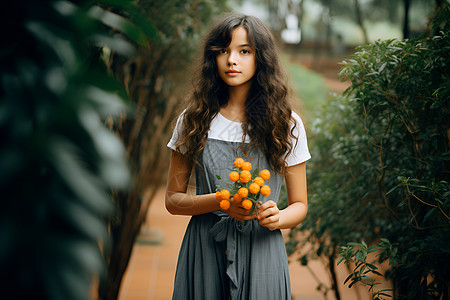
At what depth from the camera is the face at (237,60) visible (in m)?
1.55

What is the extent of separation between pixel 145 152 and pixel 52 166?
9.79ft

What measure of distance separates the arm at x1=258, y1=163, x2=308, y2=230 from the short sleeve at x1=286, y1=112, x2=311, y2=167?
27 mm

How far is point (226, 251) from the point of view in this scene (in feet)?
4.91

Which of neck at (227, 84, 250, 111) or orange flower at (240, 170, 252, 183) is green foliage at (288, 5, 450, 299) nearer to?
neck at (227, 84, 250, 111)

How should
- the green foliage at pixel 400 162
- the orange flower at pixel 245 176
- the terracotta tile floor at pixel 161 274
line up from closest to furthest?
the orange flower at pixel 245 176 → the green foliage at pixel 400 162 → the terracotta tile floor at pixel 161 274

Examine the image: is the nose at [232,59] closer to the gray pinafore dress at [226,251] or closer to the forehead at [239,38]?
the forehead at [239,38]

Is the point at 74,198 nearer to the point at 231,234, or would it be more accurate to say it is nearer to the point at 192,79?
the point at 231,234

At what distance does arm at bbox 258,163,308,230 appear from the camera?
1.38 meters

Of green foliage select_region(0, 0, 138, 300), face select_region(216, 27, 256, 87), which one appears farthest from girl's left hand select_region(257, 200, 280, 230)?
green foliage select_region(0, 0, 138, 300)

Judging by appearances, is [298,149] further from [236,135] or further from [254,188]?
[254,188]

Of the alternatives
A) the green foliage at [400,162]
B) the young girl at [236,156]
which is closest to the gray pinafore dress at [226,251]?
the young girl at [236,156]

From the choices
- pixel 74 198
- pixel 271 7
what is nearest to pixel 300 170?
pixel 74 198

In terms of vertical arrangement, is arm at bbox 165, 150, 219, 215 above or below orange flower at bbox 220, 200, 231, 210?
above

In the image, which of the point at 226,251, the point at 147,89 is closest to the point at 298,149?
the point at 226,251
